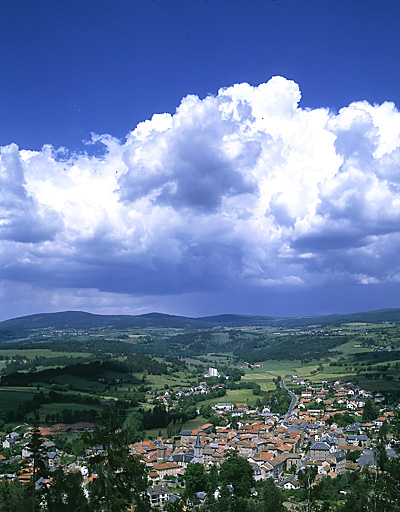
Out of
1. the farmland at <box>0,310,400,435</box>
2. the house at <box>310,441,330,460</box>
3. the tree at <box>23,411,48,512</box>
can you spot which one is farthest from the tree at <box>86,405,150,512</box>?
the farmland at <box>0,310,400,435</box>

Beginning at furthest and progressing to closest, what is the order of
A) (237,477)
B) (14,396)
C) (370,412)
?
(14,396) → (370,412) → (237,477)

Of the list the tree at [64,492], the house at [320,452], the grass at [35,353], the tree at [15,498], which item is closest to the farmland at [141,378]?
the grass at [35,353]

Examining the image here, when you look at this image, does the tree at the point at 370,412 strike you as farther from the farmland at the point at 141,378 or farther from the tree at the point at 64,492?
the tree at the point at 64,492

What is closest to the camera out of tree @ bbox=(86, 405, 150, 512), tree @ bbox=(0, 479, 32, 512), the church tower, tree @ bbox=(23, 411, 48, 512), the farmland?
tree @ bbox=(86, 405, 150, 512)

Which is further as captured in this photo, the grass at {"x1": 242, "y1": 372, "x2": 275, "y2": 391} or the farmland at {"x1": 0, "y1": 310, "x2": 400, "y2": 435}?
the grass at {"x1": 242, "y1": 372, "x2": 275, "y2": 391}

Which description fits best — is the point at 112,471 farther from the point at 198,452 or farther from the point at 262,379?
the point at 262,379

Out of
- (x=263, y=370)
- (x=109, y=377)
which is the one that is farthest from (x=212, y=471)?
(x=263, y=370)

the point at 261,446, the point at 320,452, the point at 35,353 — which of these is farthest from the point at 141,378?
the point at 320,452

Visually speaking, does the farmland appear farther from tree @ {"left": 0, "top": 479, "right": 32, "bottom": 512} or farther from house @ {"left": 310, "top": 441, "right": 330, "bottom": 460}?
tree @ {"left": 0, "top": 479, "right": 32, "bottom": 512}
